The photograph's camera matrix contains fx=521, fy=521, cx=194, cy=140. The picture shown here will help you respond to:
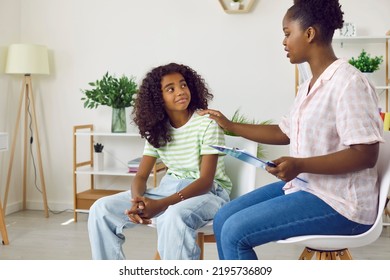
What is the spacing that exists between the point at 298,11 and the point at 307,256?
719 mm

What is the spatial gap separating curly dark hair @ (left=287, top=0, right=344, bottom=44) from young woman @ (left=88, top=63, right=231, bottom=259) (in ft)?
1.92

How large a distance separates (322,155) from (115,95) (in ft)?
8.13

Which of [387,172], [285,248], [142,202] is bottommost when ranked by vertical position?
[285,248]

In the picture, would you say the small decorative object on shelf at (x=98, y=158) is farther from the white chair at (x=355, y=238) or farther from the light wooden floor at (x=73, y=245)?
the white chair at (x=355, y=238)

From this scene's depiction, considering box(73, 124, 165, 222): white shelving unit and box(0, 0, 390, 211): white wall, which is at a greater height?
box(0, 0, 390, 211): white wall

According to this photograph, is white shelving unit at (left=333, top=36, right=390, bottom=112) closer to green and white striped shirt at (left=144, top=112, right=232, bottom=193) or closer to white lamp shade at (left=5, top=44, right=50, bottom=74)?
green and white striped shirt at (left=144, top=112, right=232, bottom=193)

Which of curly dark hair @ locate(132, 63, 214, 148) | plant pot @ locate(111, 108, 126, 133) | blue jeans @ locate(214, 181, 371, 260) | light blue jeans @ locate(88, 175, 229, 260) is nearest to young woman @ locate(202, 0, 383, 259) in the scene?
blue jeans @ locate(214, 181, 371, 260)

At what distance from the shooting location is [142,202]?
172cm

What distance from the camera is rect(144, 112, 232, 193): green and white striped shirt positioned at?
73.8 inches

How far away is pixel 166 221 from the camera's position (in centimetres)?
162

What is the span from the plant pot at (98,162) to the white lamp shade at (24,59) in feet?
2.40

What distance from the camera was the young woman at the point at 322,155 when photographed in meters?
1.29
